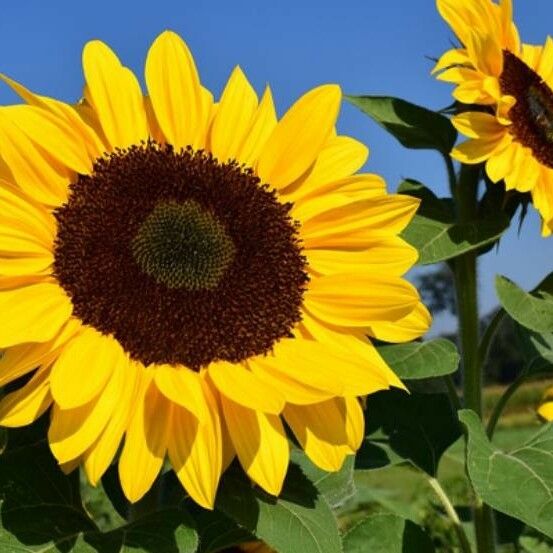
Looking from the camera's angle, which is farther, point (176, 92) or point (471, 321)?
point (471, 321)

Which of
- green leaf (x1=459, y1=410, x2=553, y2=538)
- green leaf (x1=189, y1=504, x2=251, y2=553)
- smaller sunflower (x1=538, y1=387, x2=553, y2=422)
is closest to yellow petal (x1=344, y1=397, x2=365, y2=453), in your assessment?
green leaf (x1=189, y1=504, x2=251, y2=553)

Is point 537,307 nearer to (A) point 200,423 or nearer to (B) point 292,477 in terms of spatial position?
(B) point 292,477

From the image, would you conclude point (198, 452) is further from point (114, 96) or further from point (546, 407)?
point (546, 407)

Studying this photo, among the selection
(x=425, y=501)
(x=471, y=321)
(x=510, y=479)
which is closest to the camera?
(x=510, y=479)

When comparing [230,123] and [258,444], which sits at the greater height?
[230,123]

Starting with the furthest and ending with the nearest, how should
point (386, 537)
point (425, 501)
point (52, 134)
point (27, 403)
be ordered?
point (425, 501) → point (386, 537) → point (52, 134) → point (27, 403)


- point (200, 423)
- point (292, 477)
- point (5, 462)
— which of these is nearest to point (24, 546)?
point (5, 462)

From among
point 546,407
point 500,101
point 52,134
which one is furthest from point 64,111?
point 546,407
